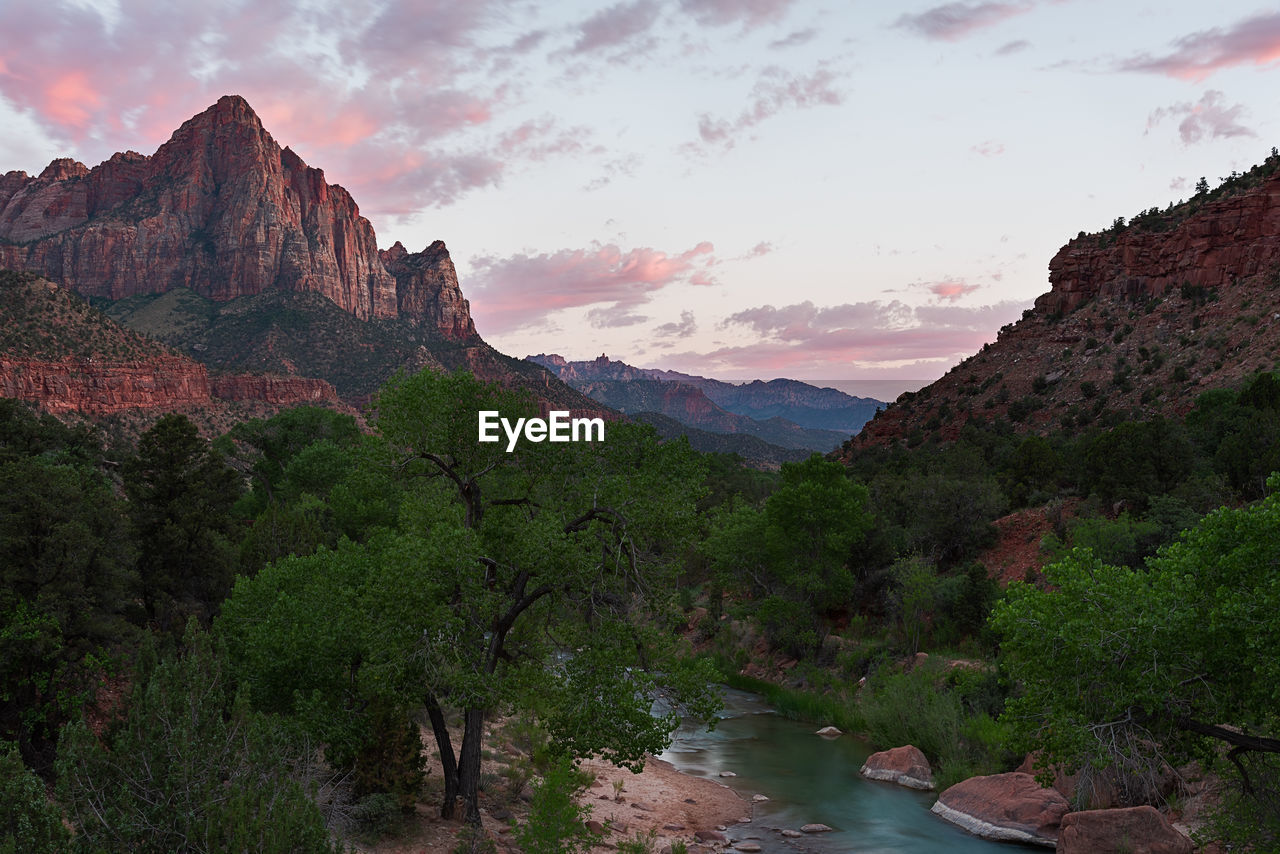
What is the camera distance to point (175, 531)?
91.4ft

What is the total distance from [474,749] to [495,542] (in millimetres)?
4465

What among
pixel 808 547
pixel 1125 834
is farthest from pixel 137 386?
pixel 1125 834

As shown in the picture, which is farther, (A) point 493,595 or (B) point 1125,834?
(B) point 1125,834

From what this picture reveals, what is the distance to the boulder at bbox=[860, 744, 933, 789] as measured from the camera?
81.7ft

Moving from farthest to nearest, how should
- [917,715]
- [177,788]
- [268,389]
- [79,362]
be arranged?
[268,389] → [79,362] → [917,715] → [177,788]

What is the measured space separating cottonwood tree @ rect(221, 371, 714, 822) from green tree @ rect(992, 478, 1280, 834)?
6.04m

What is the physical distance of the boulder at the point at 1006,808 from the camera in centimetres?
1988

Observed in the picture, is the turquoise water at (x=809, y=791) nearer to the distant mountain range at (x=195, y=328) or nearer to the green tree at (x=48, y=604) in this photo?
the green tree at (x=48, y=604)

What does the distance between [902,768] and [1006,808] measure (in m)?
5.00

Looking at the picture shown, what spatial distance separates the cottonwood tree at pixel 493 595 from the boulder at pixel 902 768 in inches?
504

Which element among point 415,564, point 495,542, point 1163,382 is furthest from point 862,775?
point 1163,382

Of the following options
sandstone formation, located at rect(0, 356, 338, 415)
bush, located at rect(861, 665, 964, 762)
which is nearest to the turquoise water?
bush, located at rect(861, 665, 964, 762)

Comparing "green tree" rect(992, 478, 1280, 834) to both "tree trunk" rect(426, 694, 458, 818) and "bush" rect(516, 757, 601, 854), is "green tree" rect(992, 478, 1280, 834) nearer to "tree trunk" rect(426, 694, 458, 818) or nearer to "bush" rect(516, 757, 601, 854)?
"bush" rect(516, 757, 601, 854)

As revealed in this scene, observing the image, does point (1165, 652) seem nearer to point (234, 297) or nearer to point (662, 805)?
point (662, 805)
